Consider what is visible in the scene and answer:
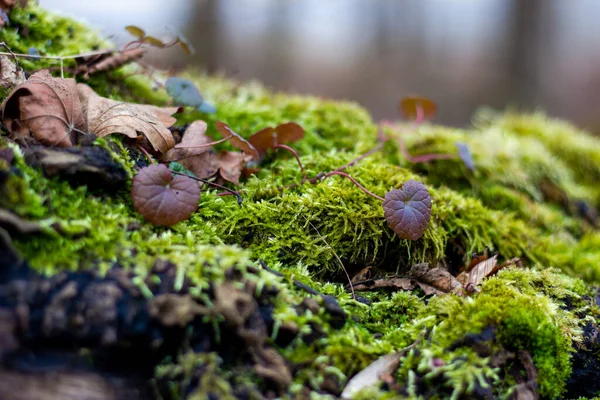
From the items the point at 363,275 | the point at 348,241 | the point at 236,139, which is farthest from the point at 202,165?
the point at 363,275

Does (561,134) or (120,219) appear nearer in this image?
(120,219)

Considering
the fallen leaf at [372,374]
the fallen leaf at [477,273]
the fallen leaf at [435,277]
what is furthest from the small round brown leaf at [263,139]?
the fallen leaf at [372,374]

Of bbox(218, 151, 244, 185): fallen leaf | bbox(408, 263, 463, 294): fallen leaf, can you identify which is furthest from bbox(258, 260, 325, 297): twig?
bbox(218, 151, 244, 185): fallen leaf

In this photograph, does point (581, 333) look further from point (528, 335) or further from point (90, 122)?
point (90, 122)

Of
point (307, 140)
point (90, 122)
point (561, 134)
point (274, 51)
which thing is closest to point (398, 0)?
point (274, 51)

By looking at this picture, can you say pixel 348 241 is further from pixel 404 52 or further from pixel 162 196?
pixel 404 52

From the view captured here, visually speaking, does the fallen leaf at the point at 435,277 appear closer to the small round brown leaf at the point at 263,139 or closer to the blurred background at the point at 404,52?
the small round brown leaf at the point at 263,139
